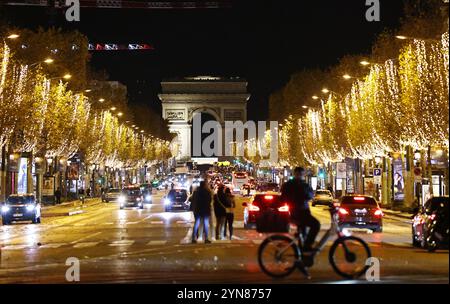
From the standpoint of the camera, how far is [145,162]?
540 ft

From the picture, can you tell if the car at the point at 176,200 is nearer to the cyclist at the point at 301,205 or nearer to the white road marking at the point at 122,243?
the white road marking at the point at 122,243

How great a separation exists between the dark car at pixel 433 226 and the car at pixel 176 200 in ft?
115

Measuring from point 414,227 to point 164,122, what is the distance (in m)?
167

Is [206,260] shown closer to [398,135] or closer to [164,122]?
[398,135]

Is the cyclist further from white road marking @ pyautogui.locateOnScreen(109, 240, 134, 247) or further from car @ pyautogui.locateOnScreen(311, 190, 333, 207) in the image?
car @ pyautogui.locateOnScreen(311, 190, 333, 207)

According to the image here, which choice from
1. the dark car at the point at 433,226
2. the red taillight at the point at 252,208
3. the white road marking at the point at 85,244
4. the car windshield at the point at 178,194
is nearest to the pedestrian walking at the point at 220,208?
the white road marking at the point at 85,244

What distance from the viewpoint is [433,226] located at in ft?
84.0

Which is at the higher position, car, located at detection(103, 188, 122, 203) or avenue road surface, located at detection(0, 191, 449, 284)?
car, located at detection(103, 188, 122, 203)

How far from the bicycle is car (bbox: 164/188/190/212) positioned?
44.4m

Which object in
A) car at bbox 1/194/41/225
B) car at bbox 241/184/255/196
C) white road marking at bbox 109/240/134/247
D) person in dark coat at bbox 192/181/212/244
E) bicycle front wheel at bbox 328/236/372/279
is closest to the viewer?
bicycle front wheel at bbox 328/236/372/279

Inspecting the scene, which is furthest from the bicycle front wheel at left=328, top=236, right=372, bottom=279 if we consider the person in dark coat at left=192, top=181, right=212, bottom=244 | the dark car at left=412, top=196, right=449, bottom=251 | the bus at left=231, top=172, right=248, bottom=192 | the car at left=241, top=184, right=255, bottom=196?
the bus at left=231, top=172, right=248, bottom=192

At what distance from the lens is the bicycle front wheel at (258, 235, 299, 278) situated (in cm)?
1784

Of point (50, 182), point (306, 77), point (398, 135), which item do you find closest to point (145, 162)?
point (306, 77)

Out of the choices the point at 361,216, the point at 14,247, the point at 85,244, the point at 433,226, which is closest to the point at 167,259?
the point at 433,226
